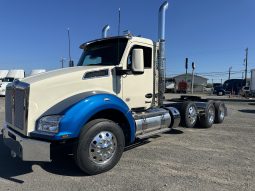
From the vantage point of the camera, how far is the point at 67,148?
15.6ft

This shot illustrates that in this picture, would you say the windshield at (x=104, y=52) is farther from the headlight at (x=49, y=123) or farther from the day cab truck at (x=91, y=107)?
the headlight at (x=49, y=123)

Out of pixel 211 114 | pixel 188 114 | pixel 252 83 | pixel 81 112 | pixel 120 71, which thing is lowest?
pixel 211 114

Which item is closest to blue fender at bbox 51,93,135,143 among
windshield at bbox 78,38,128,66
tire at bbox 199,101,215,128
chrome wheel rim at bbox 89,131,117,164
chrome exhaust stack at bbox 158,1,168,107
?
chrome wheel rim at bbox 89,131,117,164

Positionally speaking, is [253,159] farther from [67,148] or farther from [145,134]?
[67,148]

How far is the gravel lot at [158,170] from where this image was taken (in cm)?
432

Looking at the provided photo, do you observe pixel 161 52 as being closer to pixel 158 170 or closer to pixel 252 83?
pixel 158 170

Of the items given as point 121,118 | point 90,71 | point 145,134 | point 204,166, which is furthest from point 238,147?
point 90,71

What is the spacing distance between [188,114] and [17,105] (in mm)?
5306

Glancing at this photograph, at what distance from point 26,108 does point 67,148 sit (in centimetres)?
101

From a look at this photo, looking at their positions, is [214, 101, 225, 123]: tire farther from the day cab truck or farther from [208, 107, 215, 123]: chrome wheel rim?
the day cab truck

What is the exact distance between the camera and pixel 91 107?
4645mm

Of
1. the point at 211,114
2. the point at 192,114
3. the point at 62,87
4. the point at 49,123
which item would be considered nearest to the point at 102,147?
the point at 49,123

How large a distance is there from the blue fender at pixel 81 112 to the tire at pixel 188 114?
356cm

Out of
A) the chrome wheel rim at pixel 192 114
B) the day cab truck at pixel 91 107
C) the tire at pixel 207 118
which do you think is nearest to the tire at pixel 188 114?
the chrome wheel rim at pixel 192 114
